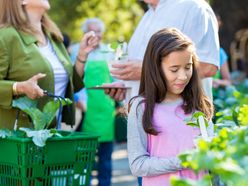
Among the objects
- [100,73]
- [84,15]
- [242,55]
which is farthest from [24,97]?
[84,15]

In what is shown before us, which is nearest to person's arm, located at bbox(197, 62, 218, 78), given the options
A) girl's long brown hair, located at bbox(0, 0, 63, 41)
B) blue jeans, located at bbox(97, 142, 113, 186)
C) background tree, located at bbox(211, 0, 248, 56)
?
girl's long brown hair, located at bbox(0, 0, 63, 41)

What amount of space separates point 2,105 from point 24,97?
16 cm

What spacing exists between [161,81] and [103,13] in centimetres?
1584

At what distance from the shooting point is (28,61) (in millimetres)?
4816

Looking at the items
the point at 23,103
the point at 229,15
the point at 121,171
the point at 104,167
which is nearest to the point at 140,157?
the point at 23,103

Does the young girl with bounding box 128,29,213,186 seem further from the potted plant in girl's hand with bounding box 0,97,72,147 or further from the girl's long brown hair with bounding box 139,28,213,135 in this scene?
the potted plant in girl's hand with bounding box 0,97,72,147

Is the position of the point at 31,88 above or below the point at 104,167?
above

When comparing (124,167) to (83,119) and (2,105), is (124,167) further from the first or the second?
(2,105)

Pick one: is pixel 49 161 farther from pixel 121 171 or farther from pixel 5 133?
pixel 121 171

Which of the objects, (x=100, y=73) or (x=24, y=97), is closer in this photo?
(x=24, y=97)

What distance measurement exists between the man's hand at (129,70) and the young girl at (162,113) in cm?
53

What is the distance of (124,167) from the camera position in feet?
39.4

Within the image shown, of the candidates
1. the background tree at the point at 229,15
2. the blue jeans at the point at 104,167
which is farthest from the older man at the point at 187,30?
the background tree at the point at 229,15

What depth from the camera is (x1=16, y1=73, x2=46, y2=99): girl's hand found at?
4.55 meters
